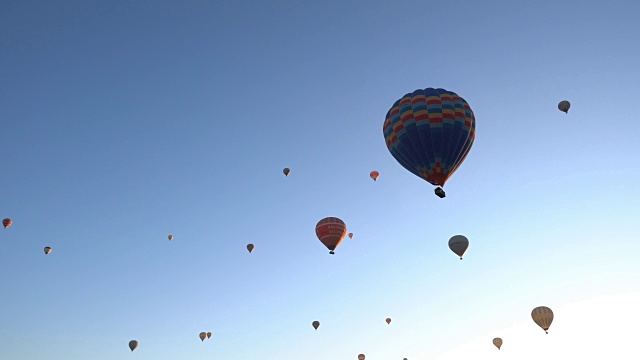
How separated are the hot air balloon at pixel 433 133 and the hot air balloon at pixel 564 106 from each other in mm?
13481

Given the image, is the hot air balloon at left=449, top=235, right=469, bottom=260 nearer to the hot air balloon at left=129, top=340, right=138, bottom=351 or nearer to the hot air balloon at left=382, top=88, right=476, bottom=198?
the hot air balloon at left=382, top=88, right=476, bottom=198

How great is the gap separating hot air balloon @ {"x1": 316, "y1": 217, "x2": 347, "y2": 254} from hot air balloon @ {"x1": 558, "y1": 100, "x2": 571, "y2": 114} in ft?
65.1

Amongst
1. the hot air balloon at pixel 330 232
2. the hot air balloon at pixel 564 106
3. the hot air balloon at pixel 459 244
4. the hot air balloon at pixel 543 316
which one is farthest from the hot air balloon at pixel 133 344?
the hot air balloon at pixel 564 106

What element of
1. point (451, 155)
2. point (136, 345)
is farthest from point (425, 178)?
point (136, 345)

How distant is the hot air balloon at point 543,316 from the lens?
136 feet

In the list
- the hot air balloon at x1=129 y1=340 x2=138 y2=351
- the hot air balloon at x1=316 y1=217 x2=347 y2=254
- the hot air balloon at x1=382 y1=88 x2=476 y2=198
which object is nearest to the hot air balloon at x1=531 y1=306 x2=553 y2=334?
the hot air balloon at x1=316 y1=217 x2=347 y2=254

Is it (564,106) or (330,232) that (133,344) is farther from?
(564,106)

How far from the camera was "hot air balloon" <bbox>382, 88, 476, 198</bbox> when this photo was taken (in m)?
25.8

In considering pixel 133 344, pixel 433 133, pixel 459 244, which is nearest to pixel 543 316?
pixel 459 244

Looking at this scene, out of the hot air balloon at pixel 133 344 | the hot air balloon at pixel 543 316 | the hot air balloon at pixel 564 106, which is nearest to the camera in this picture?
the hot air balloon at pixel 564 106

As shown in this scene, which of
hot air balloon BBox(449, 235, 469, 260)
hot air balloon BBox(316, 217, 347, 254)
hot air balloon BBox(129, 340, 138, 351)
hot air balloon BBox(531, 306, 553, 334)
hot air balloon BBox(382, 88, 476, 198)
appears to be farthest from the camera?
hot air balloon BBox(129, 340, 138, 351)

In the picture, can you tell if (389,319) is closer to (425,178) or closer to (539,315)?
(539,315)

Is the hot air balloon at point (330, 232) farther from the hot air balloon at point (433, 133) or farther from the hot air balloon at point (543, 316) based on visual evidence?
the hot air balloon at point (543, 316)

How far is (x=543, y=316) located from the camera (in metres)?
42.2
